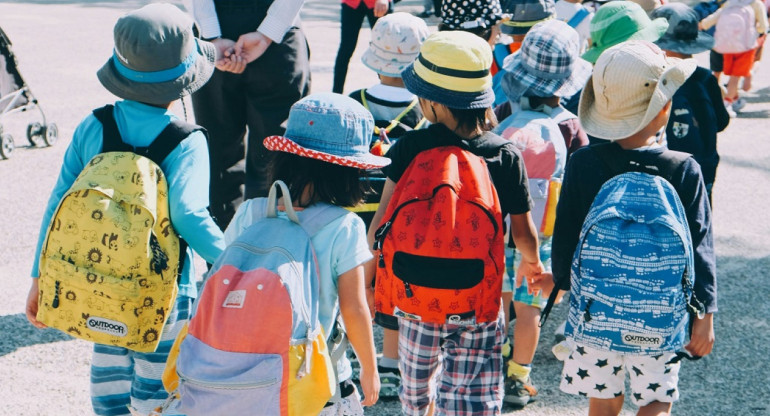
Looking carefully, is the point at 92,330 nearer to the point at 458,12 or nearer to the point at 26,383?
the point at 26,383

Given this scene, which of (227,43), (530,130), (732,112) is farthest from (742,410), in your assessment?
(732,112)

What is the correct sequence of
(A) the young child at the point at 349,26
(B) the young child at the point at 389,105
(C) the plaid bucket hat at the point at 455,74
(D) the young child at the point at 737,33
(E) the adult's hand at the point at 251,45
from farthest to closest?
(D) the young child at the point at 737,33, (A) the young child at the point at 349,26, (E) the adult's hand at the point at 251,45, (B) the young child at the point at 389,105, (C) the plaid bucket hat at the point at 455,74

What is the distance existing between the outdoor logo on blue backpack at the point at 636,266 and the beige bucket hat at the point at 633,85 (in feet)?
0.63

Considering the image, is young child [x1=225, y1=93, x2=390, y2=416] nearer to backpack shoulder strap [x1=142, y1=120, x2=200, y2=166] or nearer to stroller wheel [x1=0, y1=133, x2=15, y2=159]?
backpack shoulder strap [x1=142, y1=120, x2=200, y2=166]

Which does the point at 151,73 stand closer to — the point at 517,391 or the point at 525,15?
the point at 517,391

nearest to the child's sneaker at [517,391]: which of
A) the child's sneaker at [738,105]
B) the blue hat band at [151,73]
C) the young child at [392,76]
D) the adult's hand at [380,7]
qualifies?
the young child at [392,76]

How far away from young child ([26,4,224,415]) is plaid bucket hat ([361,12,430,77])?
46.6 inches

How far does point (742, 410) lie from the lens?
3.79 meters

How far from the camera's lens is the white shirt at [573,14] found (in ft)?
20.3

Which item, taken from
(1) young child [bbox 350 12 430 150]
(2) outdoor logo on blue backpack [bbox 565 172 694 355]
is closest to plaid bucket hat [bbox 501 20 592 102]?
(1) young child [bbox 350 12 430 150]

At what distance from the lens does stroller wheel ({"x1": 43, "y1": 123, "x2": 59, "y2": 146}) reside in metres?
7.40

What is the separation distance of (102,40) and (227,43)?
30.0 feet

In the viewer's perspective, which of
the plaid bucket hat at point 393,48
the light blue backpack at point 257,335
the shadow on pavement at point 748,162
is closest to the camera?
the light blue backpack at point 257,335

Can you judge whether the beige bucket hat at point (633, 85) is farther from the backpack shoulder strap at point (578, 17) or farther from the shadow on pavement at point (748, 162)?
the shadow on pavement at point (748, 162)
